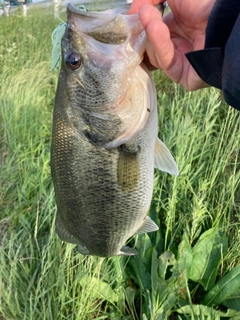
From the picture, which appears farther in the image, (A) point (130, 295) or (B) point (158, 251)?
(B) point (158, 251)

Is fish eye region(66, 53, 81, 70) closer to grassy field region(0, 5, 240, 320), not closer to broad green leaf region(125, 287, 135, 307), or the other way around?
grassy field region(0, 5, 240, 320)

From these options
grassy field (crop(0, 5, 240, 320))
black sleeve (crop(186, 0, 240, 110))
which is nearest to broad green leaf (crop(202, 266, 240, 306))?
grassy field (crop(0, 5, 240, 320))

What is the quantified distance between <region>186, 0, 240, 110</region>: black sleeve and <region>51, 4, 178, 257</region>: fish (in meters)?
0.20

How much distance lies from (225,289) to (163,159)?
101 cm

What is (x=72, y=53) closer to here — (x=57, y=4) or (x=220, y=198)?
(x=220, y=198)

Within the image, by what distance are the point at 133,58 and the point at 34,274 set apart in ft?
4.41

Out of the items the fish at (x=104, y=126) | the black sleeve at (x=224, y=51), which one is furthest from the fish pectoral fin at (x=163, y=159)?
the black sleeve at (x=224, y=51)

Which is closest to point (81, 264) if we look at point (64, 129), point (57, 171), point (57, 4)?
point (57, 171)

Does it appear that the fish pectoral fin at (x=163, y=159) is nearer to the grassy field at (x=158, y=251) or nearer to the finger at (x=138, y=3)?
the finger at (x=138, y=3)

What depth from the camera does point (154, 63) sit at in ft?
4.66

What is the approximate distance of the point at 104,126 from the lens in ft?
4.42

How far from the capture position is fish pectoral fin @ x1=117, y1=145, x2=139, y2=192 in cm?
136

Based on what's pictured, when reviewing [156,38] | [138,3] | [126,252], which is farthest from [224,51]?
[126,252]

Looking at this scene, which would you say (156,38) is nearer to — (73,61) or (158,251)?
(73,61)
